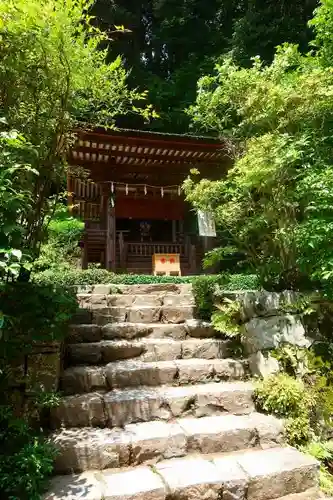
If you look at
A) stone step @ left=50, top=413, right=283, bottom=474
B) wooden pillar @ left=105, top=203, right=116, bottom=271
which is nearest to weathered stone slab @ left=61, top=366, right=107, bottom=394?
stone step @ left=50, top=413, right=283, bottom=474

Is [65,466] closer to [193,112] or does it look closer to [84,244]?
[193,112]

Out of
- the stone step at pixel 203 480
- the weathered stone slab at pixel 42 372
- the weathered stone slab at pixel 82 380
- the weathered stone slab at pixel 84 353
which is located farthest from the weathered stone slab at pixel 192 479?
the weathered stone slab at pixel 84 353

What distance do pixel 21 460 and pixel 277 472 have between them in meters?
2.18

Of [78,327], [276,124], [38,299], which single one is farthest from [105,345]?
[276,124]

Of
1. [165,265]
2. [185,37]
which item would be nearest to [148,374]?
[165,265]

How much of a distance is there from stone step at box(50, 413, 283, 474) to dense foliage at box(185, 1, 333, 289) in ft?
6.12

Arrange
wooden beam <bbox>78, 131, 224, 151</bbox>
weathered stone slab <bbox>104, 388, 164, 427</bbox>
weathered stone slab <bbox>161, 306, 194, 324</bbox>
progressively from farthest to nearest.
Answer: wooden beam <bbox>78, 131, 224, 151</bbox>
weathered stone slab <bbox>161, 306, 194, 324</bbox>
weathered stone slab <bbox>104, 388, 164, 427</bbox>

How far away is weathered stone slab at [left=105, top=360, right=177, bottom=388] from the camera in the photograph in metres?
4.10

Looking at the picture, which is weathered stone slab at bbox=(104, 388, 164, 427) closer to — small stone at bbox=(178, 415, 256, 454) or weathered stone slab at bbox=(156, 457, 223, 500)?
Answer: small stone at bbox=(178, 415, 256, 454)

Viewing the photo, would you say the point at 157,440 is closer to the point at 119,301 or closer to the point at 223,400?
the point at 223,400

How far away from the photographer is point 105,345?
4.59 metres

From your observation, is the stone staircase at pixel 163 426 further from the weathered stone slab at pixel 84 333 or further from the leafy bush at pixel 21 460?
the leafy bush at pixel 21 460

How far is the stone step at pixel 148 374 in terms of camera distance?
3957 millimetres

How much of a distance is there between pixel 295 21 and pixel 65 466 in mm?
19222
